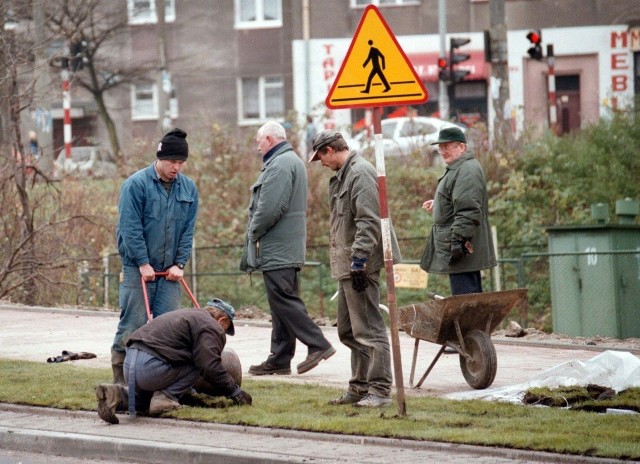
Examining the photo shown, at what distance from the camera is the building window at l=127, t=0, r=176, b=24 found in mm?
49938

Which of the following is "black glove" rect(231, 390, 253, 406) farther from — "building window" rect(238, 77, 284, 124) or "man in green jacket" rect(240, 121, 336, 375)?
"building window" rect(238, 77, 284, 124)

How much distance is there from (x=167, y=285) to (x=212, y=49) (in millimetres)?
39596

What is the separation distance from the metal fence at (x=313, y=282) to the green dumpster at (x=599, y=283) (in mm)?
1467

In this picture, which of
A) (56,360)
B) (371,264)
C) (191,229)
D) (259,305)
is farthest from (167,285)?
(259,305)

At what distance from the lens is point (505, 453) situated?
26.8ft

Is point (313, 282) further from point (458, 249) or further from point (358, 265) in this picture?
point (358, 265)

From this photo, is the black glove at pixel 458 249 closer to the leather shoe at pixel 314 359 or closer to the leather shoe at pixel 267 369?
the leather shoe at pixel 314 359

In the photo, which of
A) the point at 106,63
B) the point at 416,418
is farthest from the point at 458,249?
the point at 106,63

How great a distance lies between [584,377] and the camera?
10.6 meters

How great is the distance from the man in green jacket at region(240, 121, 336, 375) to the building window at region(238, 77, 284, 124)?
122ft

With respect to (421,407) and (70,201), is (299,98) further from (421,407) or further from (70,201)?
(421,407)

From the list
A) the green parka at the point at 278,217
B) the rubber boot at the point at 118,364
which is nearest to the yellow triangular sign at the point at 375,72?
the rubber boot at the point at 118,364

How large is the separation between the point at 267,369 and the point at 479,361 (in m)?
2.06

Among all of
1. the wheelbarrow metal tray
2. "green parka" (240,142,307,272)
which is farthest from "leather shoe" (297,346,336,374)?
the wheelbarrow metal tray
